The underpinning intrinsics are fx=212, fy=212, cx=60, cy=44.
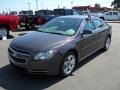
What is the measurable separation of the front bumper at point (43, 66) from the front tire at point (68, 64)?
26 centimetres

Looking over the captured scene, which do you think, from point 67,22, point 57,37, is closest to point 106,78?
point 57,37

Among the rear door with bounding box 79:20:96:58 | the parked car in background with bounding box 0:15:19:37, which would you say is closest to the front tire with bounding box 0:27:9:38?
the parked car in background with bounding box 0:15:19:37

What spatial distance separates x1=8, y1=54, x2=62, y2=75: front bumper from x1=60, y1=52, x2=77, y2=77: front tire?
0.85 ft

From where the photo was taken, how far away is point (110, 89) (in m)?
5.03

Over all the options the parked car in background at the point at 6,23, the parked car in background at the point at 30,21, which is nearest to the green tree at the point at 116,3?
the parked car in background at the point at 30,21

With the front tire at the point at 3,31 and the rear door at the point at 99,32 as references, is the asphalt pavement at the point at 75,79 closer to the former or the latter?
the rear door at the point at 99,32

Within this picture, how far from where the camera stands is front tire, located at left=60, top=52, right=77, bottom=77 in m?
5.54

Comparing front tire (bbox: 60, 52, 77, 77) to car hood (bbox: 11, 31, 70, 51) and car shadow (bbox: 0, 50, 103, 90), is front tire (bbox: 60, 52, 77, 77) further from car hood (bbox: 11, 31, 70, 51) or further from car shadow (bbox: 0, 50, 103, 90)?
car hood (bbox: 11, 31, 70, 51)

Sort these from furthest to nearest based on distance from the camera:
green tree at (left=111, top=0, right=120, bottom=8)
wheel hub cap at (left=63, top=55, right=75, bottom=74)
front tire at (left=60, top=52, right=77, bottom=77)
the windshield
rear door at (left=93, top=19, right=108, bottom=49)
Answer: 1. green tree at (left=111, top=0, right=120, bottom=8)
2. rear door at (left=93, top=19, right=108, bottom=49)
3. the windshield
4. wheel hub cap at (left=63, top=55, right=75, bottom=74)
5. front tire at (left=60, top=52, right=77, bottom=77)

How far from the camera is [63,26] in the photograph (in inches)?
262

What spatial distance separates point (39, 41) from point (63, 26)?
131 centimetres

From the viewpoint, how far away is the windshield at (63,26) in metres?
6.31

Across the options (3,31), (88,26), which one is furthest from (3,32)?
(88,26)

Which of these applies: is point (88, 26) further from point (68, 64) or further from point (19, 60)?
point (19, 60)
